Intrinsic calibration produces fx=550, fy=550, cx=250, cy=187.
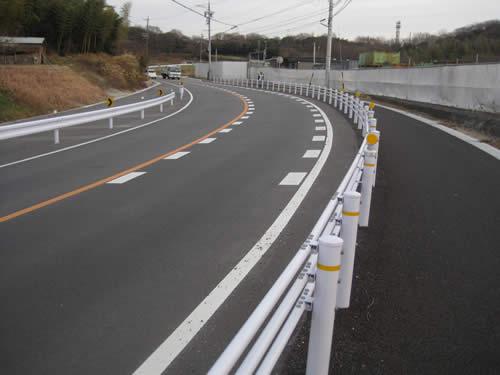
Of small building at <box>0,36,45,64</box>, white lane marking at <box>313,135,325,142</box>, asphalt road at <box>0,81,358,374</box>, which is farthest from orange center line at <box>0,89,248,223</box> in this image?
small building at <box>0,36,45,64</box>

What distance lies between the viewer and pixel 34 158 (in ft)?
40.3

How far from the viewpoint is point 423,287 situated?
15.7ft

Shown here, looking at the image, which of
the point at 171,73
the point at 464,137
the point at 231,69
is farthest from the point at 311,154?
the point at 171,73

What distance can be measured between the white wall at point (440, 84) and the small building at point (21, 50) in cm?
2401

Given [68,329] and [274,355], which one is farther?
[68,329]

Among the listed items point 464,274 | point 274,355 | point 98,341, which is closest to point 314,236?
point 274,355

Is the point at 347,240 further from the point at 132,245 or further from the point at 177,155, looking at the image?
the point at 177,155

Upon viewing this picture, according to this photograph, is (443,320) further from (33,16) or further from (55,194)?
(33,16)

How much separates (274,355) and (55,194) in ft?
21.8

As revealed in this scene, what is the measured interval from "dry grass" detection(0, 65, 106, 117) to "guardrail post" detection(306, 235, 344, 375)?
987 inches

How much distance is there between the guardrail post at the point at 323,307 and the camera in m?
2.96

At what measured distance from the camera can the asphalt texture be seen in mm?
3643

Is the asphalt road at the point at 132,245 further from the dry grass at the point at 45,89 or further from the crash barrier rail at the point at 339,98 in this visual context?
the dry grass at the point at 45,89

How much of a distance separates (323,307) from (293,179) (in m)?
6.38
